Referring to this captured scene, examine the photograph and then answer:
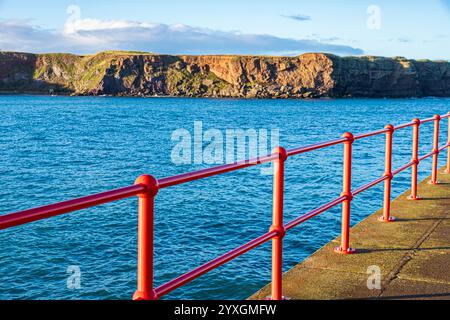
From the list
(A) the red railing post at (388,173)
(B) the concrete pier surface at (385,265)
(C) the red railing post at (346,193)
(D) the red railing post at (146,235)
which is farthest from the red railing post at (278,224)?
(A) the red railing post at (388,173)

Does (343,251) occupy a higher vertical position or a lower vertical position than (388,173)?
lower

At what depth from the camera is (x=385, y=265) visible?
573cm

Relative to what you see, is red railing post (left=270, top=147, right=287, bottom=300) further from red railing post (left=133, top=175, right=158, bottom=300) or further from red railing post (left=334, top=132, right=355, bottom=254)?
red railing post (left=133, top=175, right=158, bottom=300)

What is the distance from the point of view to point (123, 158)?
3769 centimetres

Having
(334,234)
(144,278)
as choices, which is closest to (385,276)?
(144,278)

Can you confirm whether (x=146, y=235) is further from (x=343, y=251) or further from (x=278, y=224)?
(x=343, y=251)

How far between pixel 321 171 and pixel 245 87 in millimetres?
170846

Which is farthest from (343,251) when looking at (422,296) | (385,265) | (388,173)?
(388,173)

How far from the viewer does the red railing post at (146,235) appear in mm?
3174

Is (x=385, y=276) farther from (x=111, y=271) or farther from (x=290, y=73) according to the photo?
(x=290, y=73)

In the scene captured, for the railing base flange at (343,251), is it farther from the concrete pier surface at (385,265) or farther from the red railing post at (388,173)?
the red railing post at (388,173)

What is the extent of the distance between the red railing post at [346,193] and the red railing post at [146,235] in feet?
10.2

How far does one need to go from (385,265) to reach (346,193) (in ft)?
2.79

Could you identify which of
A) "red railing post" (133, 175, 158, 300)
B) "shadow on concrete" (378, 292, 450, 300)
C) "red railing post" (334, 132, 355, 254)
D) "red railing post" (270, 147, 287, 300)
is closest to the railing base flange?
"red railing post" (334, 132, 355, 254)
